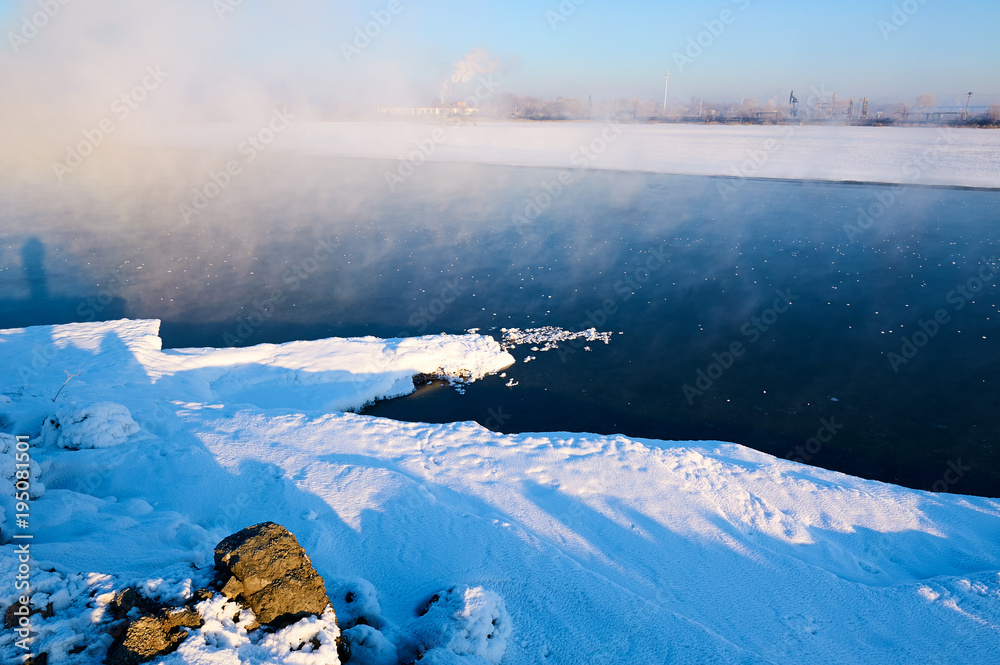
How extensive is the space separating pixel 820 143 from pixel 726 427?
21.4 meters

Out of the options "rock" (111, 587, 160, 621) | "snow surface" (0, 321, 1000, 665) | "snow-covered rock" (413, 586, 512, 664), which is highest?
"rock" (111, 587, 160, 621)

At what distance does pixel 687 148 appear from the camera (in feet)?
71.8

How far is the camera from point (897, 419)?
4836 mm

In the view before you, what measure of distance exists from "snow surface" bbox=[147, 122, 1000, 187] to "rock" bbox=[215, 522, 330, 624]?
1733cm

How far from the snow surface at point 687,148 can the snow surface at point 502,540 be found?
15.1 m

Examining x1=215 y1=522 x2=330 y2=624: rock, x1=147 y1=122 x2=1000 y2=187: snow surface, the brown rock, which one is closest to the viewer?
the brown rock

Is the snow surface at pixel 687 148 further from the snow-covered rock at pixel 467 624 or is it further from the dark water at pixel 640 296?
the snow-covered rock at pixel 467 624

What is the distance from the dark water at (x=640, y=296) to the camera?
4910mm

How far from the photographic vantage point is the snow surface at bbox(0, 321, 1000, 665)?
2.18 m

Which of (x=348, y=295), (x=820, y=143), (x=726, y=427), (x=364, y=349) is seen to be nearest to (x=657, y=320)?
(x=726, y=427)

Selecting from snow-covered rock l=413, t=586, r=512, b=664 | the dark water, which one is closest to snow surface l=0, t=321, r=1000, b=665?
snow-covered rock l=413, t=586, r=512, b=664

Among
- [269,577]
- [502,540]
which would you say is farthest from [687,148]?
[269,577]

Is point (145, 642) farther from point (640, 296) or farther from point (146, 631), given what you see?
point (640, 296)

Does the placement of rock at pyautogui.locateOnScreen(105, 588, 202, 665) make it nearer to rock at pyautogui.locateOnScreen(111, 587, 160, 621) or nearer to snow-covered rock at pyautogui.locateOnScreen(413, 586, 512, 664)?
rock at pyautogui.locateOnScreen(111, 587, 160, 621)
